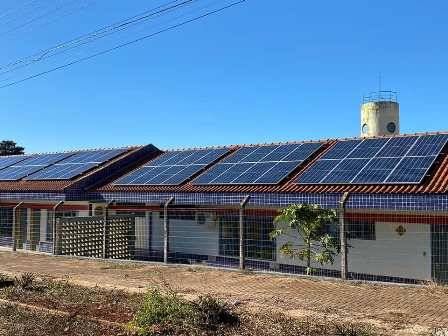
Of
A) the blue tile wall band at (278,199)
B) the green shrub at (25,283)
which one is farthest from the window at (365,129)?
the green shrub at (25,283)

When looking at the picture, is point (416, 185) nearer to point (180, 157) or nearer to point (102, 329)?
point (102, 329)

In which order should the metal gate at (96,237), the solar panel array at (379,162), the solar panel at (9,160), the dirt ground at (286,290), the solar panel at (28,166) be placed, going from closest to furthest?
the dirt ground at (286,290)
the solar panel array at (379,162)
the metal gate at (96,237)
the solar panel at (28,166)
the solar panel at (9,160)

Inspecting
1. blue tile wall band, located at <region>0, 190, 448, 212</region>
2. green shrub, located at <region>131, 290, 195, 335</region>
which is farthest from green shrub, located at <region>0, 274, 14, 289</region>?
blue tile wall band, located at <region>0, 190, 448, 212</region>

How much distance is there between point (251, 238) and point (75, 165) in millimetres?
→ 10964

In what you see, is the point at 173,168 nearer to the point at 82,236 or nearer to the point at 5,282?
the point at 82,236

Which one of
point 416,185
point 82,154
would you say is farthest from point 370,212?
point 82,154

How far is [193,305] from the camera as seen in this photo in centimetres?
847

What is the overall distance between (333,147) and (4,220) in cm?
1715

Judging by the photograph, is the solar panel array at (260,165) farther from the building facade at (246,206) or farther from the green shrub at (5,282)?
the green shrub at (5,282)

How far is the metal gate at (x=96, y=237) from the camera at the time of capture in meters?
18.6

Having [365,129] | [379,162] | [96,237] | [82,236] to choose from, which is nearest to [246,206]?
[379,162]

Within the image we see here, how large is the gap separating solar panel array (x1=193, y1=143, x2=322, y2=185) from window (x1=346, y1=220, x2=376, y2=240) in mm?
2726

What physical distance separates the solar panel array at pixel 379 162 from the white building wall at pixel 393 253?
139 centimetres

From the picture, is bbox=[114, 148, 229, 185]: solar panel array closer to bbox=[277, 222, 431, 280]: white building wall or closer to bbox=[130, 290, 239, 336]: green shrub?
bbox=[277, 222, 431, 280]: white building wall
